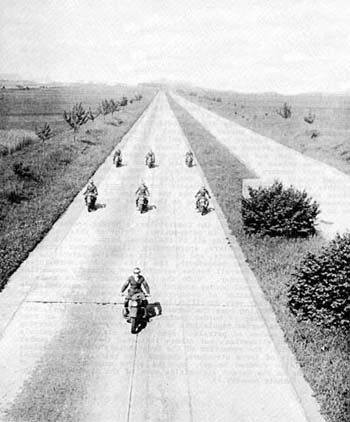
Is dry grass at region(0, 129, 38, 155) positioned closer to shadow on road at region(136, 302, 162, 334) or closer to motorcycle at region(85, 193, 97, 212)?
motorcycle at region(85, 193, 97, 212)

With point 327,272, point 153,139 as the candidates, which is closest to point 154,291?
point 327,272

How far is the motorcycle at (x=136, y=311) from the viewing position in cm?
1041

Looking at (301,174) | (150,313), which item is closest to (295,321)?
(150,313)

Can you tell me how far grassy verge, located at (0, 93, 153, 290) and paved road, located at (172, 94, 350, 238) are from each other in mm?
10691

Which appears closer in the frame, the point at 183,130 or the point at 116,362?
the point at 116,362

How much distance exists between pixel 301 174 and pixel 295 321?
65.8 feet

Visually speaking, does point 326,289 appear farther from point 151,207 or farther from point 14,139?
point 14,139

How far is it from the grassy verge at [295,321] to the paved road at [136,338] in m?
0.52

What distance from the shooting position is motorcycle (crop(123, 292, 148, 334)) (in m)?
10.4

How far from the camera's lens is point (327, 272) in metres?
10.5

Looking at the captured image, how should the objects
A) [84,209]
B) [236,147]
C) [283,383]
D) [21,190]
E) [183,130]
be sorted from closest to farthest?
[283,383] → [84,209] → [21,190] → [236,147] → [183,130]

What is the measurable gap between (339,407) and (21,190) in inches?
746

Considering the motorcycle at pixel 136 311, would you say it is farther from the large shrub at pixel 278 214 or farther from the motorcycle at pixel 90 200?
the motorcycle at pixel 90 200

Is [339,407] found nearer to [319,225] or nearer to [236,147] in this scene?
[319,225]
